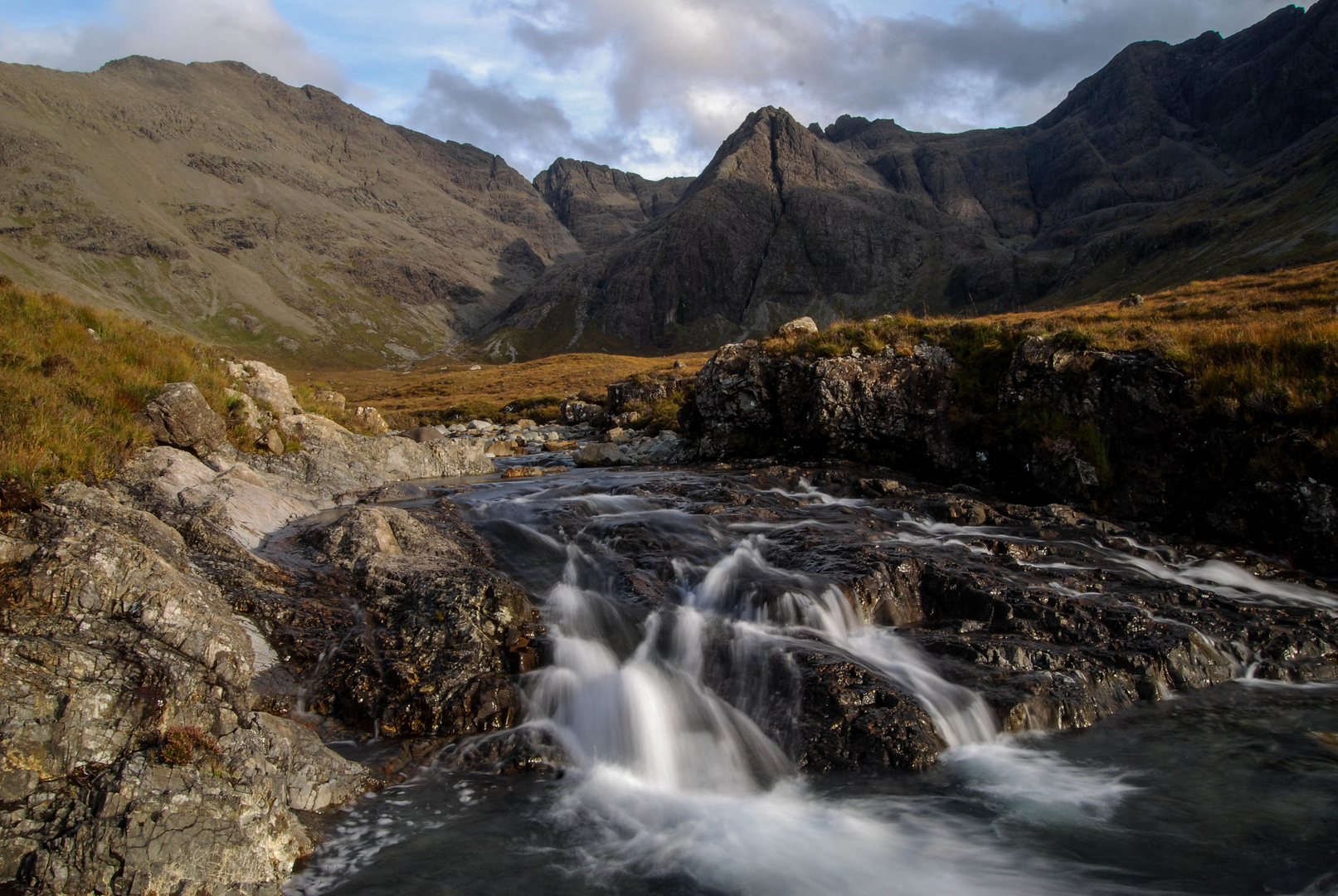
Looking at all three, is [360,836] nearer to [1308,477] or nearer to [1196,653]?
[1196,653]

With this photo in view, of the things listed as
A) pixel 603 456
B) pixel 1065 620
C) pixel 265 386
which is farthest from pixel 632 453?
pixel 1065 620

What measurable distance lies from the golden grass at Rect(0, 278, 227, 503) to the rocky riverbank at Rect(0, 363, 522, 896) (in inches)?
19.5

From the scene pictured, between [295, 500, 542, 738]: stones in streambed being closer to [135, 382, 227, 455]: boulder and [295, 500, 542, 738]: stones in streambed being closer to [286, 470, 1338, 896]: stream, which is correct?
[286, 470, 1338, 896]: stream

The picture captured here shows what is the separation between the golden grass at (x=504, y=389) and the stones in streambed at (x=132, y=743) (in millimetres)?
43326

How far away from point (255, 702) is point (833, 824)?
660 cm

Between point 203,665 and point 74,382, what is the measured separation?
28.7 feet

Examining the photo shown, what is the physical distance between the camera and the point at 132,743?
544 cm

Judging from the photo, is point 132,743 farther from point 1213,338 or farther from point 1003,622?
point 1213,338

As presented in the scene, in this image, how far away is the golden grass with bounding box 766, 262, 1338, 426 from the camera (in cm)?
1309

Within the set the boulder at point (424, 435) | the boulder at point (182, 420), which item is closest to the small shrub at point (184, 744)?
the boulder at point (182, 420)

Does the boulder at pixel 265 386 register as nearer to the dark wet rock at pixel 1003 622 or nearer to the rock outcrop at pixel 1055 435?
the dark wet rock at pixel 1003 622

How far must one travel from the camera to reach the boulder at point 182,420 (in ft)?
41.9

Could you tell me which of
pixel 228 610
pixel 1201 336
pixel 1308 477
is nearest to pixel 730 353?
pixel 1201 336

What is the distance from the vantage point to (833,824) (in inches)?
266
